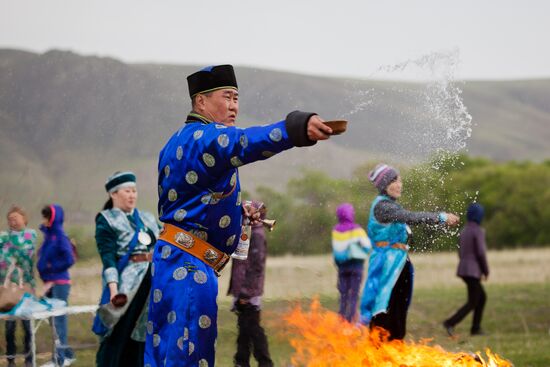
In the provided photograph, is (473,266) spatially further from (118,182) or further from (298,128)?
(298,128)

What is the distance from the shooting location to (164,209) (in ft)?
16.2

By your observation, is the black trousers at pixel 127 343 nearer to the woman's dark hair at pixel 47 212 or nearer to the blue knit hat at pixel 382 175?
the blue knit hat at pixel 382 175

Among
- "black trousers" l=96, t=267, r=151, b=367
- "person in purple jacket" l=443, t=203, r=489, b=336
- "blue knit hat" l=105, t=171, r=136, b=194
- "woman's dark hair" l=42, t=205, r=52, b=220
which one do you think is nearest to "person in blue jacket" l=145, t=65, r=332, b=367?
"black trousers" l=96, t=267, r=151, b=367

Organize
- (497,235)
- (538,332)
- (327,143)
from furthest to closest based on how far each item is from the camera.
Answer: (497,235)
(538,332)
(327,143)

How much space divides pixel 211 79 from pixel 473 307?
8.11m

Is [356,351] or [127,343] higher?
[356,351]

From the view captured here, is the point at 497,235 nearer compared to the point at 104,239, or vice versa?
the point at 104,239

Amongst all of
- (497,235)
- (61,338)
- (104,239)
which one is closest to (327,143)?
(61,338)

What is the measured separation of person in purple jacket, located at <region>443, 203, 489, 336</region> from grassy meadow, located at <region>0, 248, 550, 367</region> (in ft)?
0.70

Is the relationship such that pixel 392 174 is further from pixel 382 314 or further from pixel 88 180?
pixel 88 180

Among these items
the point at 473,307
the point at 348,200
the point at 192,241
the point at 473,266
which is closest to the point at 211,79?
the point at 192,241

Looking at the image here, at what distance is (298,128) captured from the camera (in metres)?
4.20

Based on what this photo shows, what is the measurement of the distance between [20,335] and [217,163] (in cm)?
649

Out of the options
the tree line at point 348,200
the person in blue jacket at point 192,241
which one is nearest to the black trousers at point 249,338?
the tree line at point 348,200
